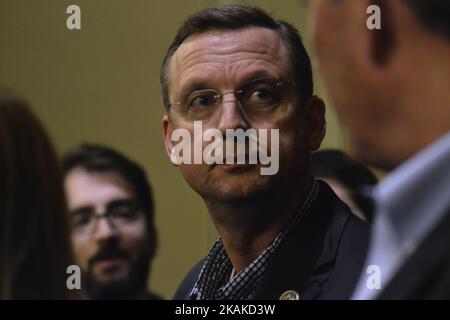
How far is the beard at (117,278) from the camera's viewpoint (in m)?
2.32

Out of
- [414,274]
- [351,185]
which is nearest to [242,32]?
[351,185]

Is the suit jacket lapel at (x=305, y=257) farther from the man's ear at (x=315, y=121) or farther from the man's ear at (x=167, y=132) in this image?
the man's ear at (x=167, y=132)

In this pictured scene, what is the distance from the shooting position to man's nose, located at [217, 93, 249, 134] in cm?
218

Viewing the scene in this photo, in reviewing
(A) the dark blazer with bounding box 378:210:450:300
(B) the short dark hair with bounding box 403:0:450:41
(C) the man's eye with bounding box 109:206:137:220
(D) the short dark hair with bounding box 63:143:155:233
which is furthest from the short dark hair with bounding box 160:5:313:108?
(A) the dark blazer with bounding box 378:210:450:300

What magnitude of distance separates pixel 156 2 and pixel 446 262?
1620mm

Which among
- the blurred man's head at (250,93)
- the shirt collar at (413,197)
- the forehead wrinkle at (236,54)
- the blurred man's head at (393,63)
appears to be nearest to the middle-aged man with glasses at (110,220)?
the blurred man's head at (250,93)

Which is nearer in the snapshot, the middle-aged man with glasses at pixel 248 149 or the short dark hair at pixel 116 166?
the middle-aged man with glasses at pixel 248 149

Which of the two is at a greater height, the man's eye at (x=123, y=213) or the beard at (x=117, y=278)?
the man's eye at (x=123, y=213)

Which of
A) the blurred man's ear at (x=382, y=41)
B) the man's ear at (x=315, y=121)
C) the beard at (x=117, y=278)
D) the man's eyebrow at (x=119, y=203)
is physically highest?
the blurred man's ear at (x=382, y=41)

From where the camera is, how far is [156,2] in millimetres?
2379

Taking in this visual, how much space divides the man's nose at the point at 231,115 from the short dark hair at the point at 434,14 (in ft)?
3.67

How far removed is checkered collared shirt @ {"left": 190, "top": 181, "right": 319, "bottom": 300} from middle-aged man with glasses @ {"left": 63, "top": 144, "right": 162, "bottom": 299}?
0.55ft

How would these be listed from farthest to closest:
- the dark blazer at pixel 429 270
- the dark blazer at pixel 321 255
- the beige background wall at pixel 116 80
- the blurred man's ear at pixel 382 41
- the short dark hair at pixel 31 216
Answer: the beige background wall at pixel 116 80, the dark blazer at pixel 321 255, the short dark hair at pixel 31 216, the blurred man's ear at pixel 382 41, the dark blazer at pixel 429 270

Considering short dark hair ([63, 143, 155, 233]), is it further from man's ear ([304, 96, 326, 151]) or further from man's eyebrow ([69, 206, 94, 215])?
man's ear ([304, 96, 326, 151])
